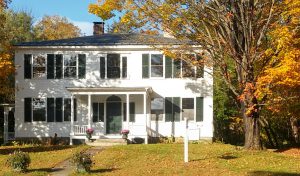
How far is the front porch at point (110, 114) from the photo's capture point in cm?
3141

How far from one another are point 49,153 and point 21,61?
1034 centimetres

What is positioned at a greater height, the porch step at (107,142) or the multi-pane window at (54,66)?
the multi-pane window at (54,66)

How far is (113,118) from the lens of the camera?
106 ft

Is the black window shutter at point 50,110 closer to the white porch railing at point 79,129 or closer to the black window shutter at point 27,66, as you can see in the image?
the white porch railing at point 79,129

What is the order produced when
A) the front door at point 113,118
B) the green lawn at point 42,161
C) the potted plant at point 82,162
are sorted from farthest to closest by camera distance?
1. the front door at point 113,118
2. the green lawn at point 42,161
3. the potted plant at point 82,162

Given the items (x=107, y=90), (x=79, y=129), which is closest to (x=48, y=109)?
(x=79, y=129)

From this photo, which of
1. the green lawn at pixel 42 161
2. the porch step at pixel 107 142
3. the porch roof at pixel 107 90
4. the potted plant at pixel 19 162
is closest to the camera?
the potted plant at pixel 19 162

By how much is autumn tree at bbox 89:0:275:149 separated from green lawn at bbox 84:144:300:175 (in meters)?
3.29

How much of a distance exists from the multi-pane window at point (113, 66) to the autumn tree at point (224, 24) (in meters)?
7.08

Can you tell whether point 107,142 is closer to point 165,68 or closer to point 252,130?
point 165,68

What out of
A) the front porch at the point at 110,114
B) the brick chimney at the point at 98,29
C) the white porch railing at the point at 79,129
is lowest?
the white porch railing at the point at 79,129

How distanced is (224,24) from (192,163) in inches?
345

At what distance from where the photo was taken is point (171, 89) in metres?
32.1

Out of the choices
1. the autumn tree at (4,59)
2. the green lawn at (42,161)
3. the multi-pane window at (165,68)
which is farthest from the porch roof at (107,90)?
the green lawn at (42,161)
